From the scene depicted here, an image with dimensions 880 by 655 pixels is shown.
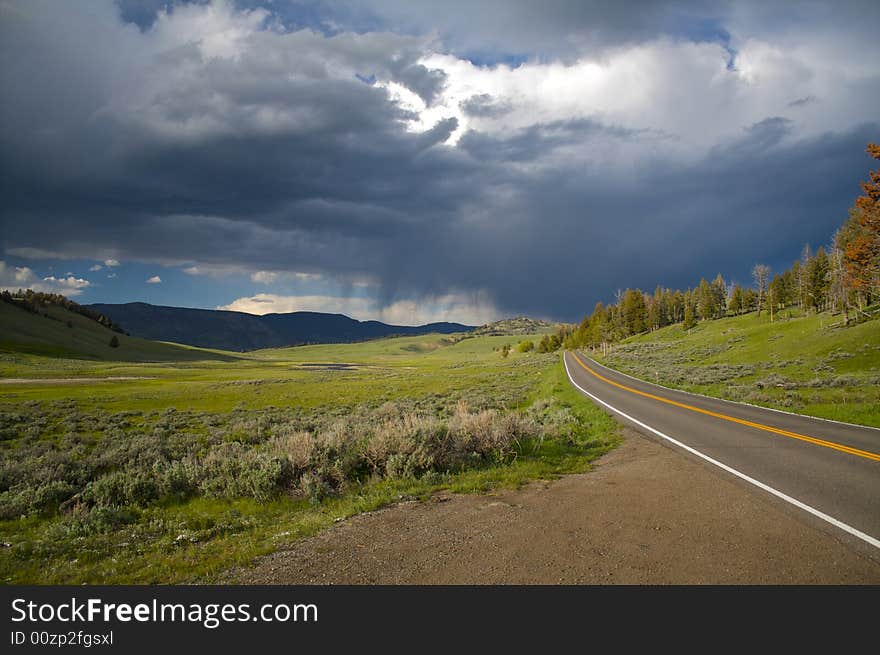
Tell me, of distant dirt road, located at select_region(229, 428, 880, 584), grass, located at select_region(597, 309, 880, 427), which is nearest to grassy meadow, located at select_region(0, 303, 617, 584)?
distant dirt road, located at select_region(229, 428, 880, 584)

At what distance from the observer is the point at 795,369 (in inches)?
1468

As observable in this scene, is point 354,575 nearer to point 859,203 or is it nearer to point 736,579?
point 736,579

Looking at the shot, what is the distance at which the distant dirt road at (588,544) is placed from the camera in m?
4.95

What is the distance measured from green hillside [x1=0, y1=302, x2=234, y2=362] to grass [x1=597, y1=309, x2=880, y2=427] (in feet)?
479

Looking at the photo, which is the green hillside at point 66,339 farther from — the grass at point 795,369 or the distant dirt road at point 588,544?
the grass at point 795,369

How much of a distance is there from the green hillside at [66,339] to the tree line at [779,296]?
143m

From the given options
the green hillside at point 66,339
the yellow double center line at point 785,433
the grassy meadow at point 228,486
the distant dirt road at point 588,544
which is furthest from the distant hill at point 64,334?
the yellow double center line at point 785,433

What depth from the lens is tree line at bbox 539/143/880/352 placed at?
1046 inches

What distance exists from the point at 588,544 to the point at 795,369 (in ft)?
140

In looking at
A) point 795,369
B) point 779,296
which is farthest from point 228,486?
Answer: point 779,296

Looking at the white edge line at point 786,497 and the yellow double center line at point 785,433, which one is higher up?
the white edge line at point 786,497

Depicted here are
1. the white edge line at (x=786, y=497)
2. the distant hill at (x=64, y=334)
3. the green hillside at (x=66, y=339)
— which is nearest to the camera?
the white edge line at (x=786, y=497)
